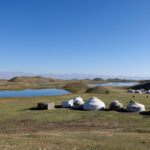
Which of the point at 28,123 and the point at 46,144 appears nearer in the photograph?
the point at 46,144

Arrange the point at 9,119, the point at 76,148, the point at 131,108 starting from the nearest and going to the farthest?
the point at 76,148 → the point at 9,119 → the point at 131,108

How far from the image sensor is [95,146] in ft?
48.4

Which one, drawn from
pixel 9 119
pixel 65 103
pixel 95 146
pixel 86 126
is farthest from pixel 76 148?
pixel 65 103

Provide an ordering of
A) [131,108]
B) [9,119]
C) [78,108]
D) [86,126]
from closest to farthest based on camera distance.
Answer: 1. [86,126]
2. [9,119]
3. [131,108]
4. [78,108]

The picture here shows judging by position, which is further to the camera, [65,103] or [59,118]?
[65,103]

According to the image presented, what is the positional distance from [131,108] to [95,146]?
26.8 m

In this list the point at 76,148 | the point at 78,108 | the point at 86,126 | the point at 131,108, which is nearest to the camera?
the point at 76,148

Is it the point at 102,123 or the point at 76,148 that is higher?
the point at 76,148

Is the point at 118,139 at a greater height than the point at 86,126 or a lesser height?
greater

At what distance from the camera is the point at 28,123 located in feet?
98.7

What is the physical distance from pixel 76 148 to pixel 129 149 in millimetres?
4779

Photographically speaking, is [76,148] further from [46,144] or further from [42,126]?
[42,126]

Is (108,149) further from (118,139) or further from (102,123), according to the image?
Result: (102,123)


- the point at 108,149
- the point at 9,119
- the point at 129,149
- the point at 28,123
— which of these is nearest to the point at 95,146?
the point at 108,149
